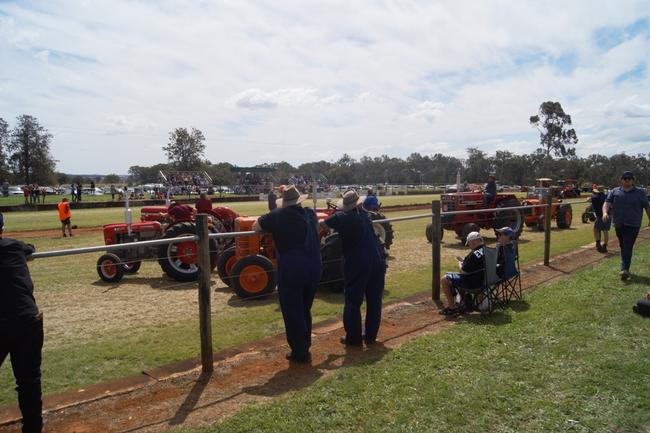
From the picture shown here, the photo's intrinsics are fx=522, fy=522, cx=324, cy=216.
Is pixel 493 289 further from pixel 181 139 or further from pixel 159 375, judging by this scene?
pixel 181 139

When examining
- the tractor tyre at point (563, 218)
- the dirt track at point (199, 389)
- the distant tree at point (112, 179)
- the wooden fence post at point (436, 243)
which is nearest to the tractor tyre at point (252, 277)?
the dirt track at point (199, 389)

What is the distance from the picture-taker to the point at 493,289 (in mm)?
6359

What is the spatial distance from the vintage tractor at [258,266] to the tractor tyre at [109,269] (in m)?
2.14

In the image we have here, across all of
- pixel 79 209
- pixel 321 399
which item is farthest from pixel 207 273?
pixel 79 209

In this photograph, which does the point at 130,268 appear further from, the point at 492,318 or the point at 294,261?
the point at 492,318

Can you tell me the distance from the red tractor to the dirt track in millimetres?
3752

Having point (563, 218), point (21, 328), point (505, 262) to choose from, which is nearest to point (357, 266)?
point (505, 262)

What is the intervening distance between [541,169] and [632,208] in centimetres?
7042

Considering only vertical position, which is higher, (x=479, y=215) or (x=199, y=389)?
(x=479, y=215)

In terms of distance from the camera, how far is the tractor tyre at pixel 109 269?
Result: 9695 millimetres

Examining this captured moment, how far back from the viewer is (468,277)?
20.8ft

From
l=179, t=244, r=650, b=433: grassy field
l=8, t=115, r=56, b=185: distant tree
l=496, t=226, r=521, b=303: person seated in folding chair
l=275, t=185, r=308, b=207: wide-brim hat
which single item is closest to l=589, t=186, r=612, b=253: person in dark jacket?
l=496, t=226, r=521, b=303: person seated in folding chair

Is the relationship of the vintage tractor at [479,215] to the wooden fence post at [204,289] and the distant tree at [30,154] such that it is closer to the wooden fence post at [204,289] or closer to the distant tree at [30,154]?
the wooden fence post at [204,289]

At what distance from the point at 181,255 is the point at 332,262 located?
2932mm
